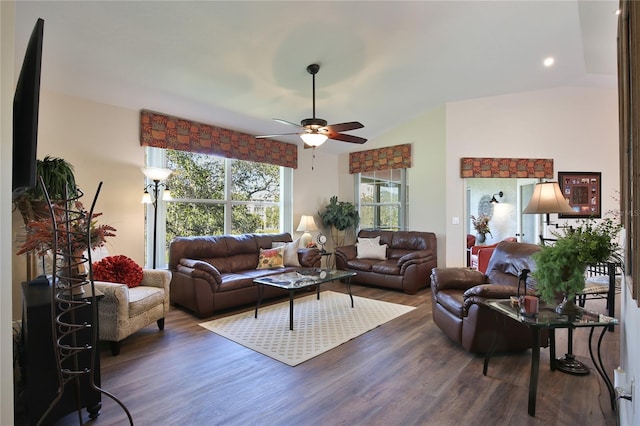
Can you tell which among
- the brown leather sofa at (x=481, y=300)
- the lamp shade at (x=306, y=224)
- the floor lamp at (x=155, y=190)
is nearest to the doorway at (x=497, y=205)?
the lamp shade at (x=306, y=224)

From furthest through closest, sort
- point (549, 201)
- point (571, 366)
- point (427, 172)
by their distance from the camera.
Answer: point (427, 172), point (549, 201), point (571, 366)

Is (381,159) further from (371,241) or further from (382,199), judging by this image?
(371,241)

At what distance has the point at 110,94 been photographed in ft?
12.2

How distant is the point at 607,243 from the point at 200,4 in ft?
11.9

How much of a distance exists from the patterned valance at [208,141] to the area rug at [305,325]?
8.38 ft

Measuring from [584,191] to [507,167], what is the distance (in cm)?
133

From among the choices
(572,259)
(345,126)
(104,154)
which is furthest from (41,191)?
(572,259)

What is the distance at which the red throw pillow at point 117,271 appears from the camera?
118 inches

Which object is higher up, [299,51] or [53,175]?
[299,51]

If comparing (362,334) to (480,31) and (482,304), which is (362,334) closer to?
(482,304)

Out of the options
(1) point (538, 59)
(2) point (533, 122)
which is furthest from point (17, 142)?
(2) point (533, 122)

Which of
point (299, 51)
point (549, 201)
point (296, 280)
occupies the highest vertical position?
point (299, 51)

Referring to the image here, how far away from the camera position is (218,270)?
4281mm

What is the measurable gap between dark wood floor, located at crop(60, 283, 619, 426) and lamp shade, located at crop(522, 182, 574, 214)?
132 centimetres
